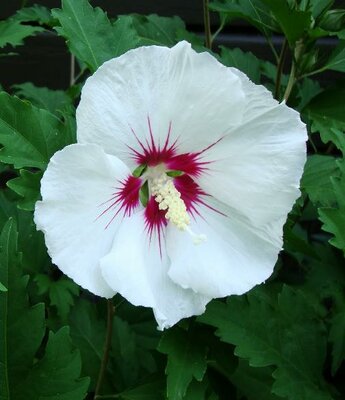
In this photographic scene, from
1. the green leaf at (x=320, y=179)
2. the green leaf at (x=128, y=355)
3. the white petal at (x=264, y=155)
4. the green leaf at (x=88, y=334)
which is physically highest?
the white petal at (x=264, y=155)

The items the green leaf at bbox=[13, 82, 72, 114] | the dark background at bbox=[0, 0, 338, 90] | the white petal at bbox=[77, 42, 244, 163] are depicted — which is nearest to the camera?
the white petal at bbox=[77, 42, 244, 163]

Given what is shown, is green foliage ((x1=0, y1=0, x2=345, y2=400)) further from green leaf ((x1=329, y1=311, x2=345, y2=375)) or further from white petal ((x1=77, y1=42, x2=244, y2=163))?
white petal ((x1=77, y1=42, x2=244, y2=163))

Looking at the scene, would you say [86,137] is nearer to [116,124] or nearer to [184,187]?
[116,124]

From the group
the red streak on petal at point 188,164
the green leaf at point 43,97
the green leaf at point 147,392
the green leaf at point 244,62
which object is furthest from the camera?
the green leaf at point 43,97

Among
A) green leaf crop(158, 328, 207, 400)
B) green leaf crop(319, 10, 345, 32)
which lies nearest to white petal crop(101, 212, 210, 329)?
green leaf crop(158, 328, 207, 400)

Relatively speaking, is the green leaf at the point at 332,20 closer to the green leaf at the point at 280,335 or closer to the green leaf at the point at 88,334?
the green leaf at the point at 280,335

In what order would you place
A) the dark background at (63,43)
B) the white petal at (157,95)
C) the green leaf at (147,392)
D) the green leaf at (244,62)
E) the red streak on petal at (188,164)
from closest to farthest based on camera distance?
the white petal at (157,95) < the red streak on petal at (188,164) < the green leaf at (147,392) < the green leaf at (244,62) < the dark background at (63,43)

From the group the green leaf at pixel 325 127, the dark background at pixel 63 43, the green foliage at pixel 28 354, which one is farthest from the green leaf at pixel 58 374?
the dark background at pixel 63 43
